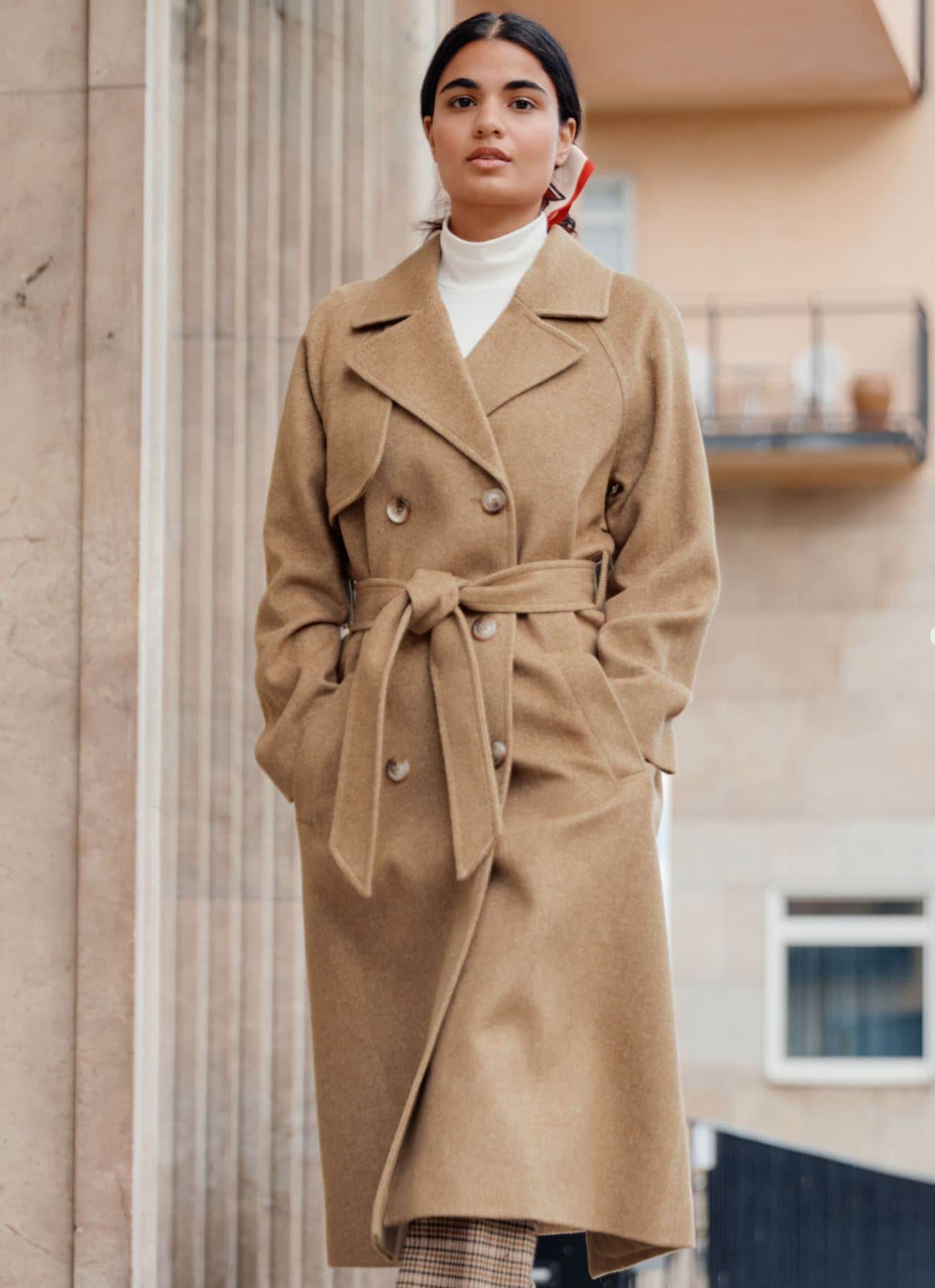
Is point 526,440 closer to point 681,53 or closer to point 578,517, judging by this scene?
point 578,517

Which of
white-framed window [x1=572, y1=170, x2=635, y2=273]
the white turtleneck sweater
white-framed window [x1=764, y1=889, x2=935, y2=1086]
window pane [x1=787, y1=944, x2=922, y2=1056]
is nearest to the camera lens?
the white turtleneck sweater

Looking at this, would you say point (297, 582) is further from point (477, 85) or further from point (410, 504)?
point (477, 85)

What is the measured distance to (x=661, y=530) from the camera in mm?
3590

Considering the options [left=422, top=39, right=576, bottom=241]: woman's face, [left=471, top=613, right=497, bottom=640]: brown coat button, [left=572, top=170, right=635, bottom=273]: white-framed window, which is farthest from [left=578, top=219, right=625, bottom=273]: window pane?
[left=471, top=613, right=497, bottom=640]: brown coat button

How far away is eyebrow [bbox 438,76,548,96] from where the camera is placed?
354cm

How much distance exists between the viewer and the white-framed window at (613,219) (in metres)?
19.0

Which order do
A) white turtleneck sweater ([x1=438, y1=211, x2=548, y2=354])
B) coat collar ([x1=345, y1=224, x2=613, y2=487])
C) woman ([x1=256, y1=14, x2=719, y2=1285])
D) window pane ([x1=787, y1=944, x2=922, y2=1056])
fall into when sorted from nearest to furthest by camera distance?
woman ([x1=256, y1=14, x2=719, y2=1285]), coat collar ([x1=345, y1=224, x2=613, y2=487]), white turtleneck sweater ([x1=438, y1=211, x2=548, y2=354]), window pane ([x1=787, y1=944, x2=922, y2=1056])

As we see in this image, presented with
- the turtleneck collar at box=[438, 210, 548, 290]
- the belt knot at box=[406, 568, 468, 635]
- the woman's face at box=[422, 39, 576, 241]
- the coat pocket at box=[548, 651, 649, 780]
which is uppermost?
the woman's face at box=[422, 39, 576, 241]

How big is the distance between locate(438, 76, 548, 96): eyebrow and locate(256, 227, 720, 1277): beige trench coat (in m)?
0.26

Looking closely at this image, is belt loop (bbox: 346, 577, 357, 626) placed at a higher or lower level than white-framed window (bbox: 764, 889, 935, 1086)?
higher

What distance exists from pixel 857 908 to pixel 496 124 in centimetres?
1588

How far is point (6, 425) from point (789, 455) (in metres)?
14.6

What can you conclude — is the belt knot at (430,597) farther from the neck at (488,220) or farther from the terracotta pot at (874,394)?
the terracotta pot at (874,394)

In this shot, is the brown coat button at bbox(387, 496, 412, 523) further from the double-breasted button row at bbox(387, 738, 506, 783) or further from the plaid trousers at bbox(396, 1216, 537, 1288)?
the plaid trousers at bbox(396, 1216, 537, 1288)
